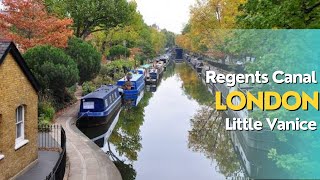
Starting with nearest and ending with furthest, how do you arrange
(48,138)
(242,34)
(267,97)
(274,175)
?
(267,97) < (242,34) < (274,175) < (48,138)

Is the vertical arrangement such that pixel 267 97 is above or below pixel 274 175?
above

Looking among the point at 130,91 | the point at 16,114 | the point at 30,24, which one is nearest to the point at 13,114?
the point at 16,114

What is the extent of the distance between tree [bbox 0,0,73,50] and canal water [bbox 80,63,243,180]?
851 centimetres

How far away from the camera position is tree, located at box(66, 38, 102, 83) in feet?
110

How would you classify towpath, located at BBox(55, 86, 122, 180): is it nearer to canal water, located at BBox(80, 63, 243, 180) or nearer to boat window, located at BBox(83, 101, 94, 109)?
canal water, located at BBox(80, 63, 243, 180)

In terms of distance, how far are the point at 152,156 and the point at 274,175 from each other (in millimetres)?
7160

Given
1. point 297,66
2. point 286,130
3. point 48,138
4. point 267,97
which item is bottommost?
point 48,138

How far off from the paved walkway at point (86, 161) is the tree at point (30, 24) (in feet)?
30.3

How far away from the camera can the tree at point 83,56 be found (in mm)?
33625

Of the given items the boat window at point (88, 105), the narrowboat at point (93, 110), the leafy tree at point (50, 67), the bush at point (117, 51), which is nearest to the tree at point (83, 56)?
the narrowboat at point (93, 110)

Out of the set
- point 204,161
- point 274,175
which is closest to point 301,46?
point 274,175

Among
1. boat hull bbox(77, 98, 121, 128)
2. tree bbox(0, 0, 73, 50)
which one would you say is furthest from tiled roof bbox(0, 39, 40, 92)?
tree bbox(0, 0, 73, 50)

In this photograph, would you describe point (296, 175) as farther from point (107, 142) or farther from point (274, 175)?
point (107, 142)

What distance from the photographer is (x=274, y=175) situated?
1816cm
